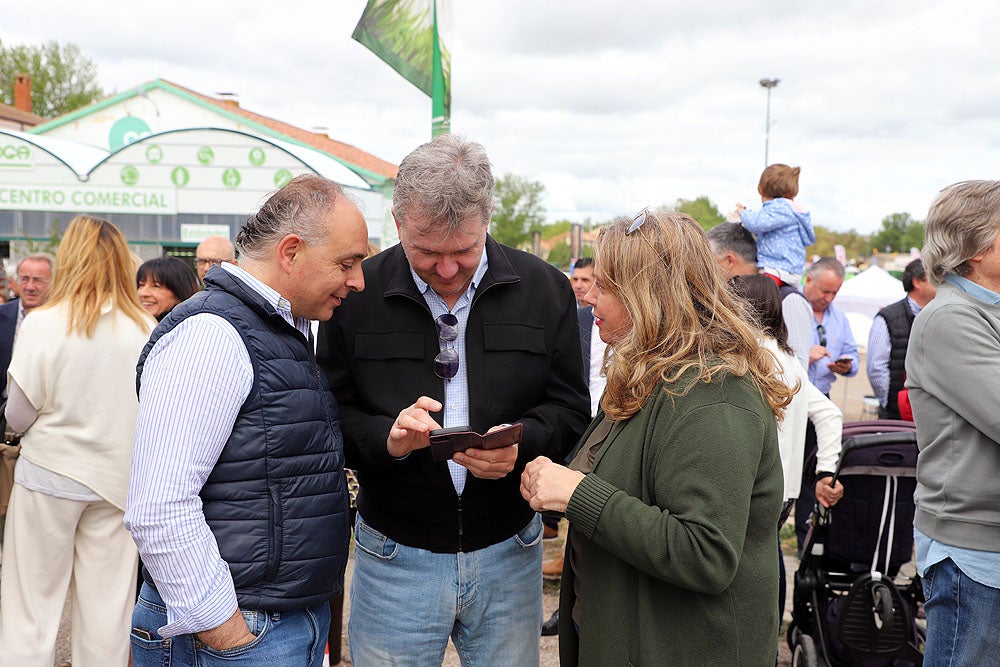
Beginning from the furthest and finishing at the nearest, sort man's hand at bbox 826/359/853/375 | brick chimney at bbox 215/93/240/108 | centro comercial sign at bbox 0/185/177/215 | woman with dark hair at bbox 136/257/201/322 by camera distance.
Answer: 1. brick chimney at bbox 215/93/240/108
2. centro comercial sign at bbox 0/185/177/215
3. man's hand at bbox 826/359/853/375
4. woman with dark hair at bbox 136/257/201/322

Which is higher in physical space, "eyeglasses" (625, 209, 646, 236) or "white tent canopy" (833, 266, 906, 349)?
"eyeglasses" (625, 209, 646, 236)

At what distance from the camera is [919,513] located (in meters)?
2.54

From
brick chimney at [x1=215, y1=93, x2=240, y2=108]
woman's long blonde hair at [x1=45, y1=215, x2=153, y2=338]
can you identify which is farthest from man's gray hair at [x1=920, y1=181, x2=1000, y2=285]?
brick chimney at [x1=215, y1=93, x2=240, y2=108]

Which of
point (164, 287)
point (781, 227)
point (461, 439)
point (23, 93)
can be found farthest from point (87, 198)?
point (23, 93)

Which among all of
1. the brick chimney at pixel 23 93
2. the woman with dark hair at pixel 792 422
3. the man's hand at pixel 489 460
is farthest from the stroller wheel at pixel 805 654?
the brick chimney at pixel 23 93

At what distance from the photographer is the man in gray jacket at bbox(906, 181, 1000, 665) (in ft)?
7.61

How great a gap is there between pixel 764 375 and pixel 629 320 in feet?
1.13

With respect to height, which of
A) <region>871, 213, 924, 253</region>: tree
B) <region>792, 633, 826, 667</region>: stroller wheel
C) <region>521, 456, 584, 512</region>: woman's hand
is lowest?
<region>792, 633, 826, 667</region>: stroller wheel

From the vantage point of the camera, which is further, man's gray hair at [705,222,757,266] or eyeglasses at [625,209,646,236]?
man's gray hair at [705,222,757,266]

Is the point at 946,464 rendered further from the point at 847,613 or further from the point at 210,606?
the point at 210,606

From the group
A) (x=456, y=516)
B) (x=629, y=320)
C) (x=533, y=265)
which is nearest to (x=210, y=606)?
(x=456, y=516)

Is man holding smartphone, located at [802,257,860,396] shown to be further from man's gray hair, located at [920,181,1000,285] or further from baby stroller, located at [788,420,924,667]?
man's gray hair, located at [920,181,1000,285]

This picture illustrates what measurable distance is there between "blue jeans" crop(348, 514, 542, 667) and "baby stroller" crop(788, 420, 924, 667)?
6.13 feet

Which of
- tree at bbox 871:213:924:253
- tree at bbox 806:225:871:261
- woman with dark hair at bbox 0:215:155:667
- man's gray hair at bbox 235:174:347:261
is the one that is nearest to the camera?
man's gray hair at bbox 235:174:347:261
